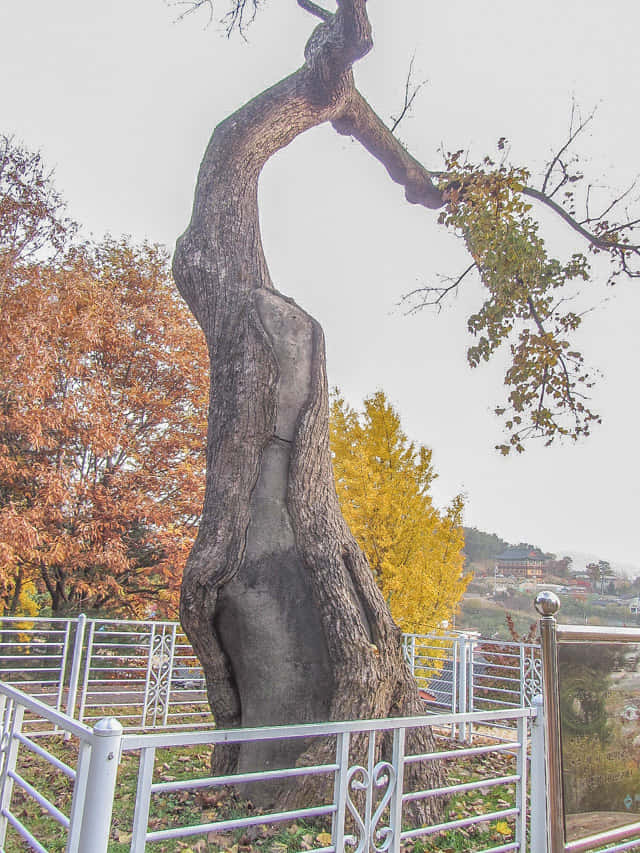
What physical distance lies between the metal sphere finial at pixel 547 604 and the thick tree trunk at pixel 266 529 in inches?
89.7

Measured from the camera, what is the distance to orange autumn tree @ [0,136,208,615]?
10.9 metres

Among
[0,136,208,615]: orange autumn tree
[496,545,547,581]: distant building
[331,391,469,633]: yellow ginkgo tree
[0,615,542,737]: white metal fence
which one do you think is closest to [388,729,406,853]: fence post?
[0,615,542,737]: white metal fence

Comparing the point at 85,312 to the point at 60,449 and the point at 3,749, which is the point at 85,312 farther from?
the point at 3,749

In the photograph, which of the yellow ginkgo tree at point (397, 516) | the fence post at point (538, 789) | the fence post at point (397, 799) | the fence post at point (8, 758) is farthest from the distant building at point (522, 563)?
the fence post at point (8, 758)

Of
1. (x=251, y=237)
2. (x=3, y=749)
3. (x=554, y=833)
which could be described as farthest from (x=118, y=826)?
(x=251, y=237)

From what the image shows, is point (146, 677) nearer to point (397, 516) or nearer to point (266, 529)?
point (266, 529)

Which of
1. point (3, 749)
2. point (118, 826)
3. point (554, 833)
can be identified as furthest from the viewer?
point (118, 826)

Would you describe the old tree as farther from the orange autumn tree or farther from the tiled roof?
the tiled roof

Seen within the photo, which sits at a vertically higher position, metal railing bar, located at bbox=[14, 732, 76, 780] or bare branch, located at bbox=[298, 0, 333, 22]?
bare branch, located at bbox=[298, 0, 333, 22]

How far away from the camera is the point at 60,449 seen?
11891 millimetres

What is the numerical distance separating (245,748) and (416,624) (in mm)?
9163

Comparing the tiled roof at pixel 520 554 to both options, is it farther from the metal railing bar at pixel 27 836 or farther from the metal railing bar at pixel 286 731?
the metal railing bar at pixel 27 836

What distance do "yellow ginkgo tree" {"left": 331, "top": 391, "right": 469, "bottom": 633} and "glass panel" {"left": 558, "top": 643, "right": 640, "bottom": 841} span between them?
1067 centimetres

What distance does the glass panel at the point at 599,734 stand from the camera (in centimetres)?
229
